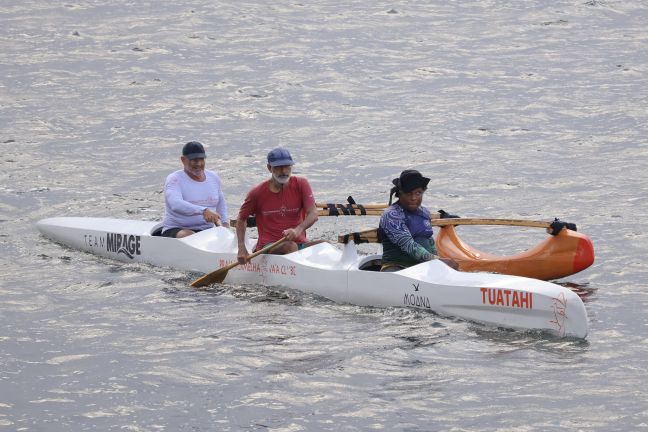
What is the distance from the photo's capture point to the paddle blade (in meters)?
16.0

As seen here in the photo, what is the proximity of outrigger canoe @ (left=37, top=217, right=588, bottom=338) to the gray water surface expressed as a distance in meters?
0.19

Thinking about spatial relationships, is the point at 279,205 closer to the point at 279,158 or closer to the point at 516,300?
the point at 279,158

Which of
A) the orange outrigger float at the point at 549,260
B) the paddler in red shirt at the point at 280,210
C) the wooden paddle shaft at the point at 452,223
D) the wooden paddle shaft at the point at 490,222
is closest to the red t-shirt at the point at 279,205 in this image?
the paddler in red shirt at the point at 280,210

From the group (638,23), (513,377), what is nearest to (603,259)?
(513,377)

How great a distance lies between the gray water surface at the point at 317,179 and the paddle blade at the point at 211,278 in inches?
7.9

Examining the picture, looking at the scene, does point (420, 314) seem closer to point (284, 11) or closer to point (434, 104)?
point (434, 104)

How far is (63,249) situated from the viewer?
18.8 meters

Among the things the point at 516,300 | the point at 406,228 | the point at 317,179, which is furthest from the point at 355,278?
the point at 317,179

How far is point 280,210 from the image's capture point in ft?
51.3

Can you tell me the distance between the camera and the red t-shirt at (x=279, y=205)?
51.0 feet

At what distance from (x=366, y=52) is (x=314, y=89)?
2806 millimetres

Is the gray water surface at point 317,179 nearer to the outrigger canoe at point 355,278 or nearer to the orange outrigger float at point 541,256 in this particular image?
the outrigger canoe at point 355,278

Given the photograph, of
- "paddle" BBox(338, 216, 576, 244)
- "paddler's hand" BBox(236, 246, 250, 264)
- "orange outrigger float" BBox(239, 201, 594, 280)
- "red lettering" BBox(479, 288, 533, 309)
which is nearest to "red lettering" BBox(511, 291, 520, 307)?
"red lettering" BBox(479, 288, 533, 309)

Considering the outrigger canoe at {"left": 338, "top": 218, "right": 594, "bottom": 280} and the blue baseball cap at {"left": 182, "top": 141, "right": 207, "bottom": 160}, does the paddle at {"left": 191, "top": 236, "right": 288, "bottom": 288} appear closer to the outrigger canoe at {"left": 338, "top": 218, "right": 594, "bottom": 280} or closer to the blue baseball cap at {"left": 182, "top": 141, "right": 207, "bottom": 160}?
the blue baseball cap at {"left": 182, "top": 141, "right": 207, "bottom": 160}
